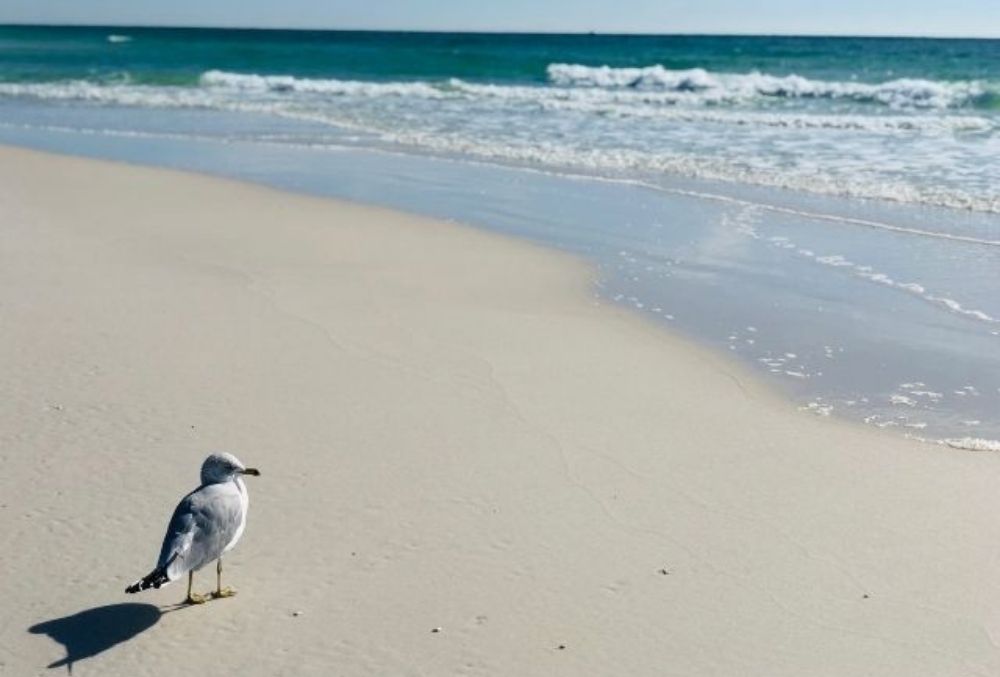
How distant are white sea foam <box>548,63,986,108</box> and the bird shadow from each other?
2615 centimetres

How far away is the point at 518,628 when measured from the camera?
3.95m

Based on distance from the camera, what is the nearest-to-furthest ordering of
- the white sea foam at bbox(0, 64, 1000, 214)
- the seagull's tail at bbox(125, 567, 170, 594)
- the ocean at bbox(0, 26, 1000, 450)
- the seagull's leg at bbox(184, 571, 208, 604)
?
1. the seagull's tail at bbox(125, 567, 170, 594)
2. the seagull's leg at bbox(184, 571, 208, 604)
3. the ocean at bbox(0, 26, 1000, 450)
4. the white sea foam at bbox(0, 64, 1000, 214)

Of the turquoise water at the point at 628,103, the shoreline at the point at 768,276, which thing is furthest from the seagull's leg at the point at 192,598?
the turquoise water at the point at 628,103

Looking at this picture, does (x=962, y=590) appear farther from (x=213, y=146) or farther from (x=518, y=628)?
(x=213, y=146)

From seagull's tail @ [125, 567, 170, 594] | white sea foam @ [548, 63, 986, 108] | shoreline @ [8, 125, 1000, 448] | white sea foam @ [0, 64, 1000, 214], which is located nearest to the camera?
seagull's tail @ [125, 567, 170, 594]

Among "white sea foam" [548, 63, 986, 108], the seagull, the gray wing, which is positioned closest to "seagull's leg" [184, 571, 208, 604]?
the seagull

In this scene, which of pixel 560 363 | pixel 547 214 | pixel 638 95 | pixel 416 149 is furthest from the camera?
pixel 638 95

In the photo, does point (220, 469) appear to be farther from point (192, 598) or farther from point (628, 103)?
point (628, 103)

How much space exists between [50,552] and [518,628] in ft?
5.40

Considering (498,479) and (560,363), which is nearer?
(498,479)

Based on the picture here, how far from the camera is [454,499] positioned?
4.89 meters

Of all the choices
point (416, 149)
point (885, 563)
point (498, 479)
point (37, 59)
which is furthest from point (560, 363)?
point (37, 59)

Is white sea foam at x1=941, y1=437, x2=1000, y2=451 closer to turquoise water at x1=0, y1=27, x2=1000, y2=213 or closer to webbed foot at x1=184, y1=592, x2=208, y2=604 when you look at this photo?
webbed foot at x1=184, y1=592, x2=208, y2=604

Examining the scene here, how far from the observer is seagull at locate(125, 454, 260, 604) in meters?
3.78
